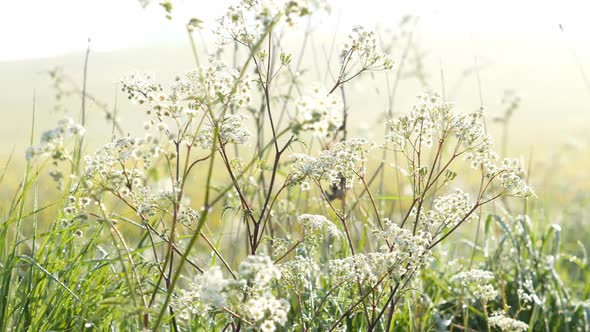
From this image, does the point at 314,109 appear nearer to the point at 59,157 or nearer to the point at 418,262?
the point at 59,157

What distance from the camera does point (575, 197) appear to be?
23.6ft

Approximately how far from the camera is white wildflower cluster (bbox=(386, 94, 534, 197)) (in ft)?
9.39

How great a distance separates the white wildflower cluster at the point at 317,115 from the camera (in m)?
1.83

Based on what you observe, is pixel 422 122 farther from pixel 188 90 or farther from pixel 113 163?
pixel 113 163

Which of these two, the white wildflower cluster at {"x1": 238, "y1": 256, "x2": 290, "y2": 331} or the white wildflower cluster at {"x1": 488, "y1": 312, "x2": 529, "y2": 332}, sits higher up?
the white wildflower cluster at {"x1": 238, "y1": 256, "x2": 290, "y2": 331}

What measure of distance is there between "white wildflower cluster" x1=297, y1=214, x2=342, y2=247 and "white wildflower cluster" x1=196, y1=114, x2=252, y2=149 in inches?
14.7

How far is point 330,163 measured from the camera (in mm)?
2652

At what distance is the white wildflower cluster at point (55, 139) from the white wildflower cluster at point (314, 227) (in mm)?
996

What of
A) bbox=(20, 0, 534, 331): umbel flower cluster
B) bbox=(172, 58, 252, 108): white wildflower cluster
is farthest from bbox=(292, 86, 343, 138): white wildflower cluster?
bbox=(172, 58, 252, 108): white wildflower cluster

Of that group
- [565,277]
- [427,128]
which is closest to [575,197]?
[565,277]

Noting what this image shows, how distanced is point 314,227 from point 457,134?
0.67 meters

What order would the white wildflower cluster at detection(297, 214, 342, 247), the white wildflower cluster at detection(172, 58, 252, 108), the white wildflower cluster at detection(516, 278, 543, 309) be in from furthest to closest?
the white wildflower cluster at detection(516, 278, 543, 309) < the white wildflower cluster at detection(297, 214, 342, 247) < the white wildflower cluster at detection(172, 58, 252, 108)

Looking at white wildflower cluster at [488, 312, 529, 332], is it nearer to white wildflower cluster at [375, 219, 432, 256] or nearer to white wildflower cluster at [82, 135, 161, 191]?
white wildflower cluster at [375, 219, 432, 256]

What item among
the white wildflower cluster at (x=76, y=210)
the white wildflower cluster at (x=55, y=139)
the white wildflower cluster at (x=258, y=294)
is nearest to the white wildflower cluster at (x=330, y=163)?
the white wildflower cluster at (x=258, y=294)
